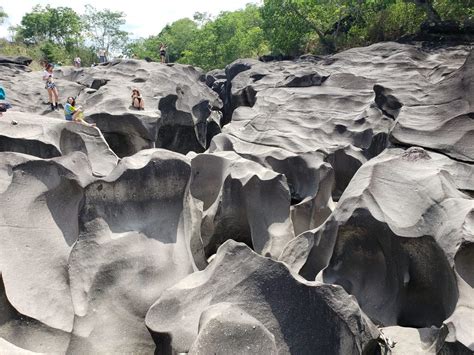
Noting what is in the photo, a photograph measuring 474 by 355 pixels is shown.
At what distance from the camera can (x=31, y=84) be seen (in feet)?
39.0

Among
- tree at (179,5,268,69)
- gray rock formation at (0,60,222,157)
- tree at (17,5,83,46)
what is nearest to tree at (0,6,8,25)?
tree at (17,5,83,46)

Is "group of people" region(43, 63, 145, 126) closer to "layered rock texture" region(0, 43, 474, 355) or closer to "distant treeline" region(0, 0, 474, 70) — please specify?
"layered rock texture" region(0, 43, 474, 355)

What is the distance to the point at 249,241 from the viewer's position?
602cm

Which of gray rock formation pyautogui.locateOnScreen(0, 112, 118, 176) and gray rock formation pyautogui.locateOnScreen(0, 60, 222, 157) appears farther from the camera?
gray rock formation pyautogui.locateOnScreen(0, 60, 222, 157)

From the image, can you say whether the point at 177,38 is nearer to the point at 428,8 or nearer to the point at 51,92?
the point at 428,8

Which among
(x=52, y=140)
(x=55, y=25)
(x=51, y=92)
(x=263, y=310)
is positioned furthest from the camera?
(x=55, y=25)

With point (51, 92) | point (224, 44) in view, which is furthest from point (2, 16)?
point (51, 92)

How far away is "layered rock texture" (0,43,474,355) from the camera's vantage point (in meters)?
3.27

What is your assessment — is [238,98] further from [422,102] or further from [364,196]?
[364,196]

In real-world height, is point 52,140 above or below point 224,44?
above

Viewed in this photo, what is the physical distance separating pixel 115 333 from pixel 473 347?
2.73 meters

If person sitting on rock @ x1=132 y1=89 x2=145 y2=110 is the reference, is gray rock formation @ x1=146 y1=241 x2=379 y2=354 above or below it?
below

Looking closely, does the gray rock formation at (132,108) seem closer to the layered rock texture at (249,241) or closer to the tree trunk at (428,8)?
the layered rock texture at (249,241)

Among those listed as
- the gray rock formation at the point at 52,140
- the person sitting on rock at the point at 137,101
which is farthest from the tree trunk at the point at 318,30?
the gray rock formation at the point at 52,140
